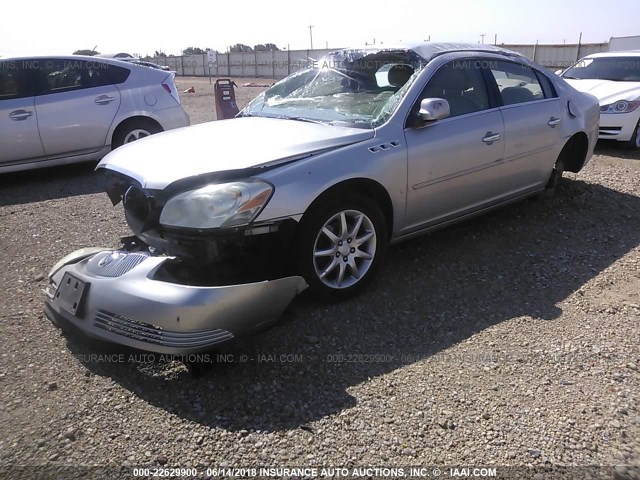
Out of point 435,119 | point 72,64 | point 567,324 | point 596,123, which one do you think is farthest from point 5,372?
point 596,123

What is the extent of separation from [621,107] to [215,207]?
7.54 meters

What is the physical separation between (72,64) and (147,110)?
1.09 meters

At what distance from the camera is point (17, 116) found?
21.4 ft

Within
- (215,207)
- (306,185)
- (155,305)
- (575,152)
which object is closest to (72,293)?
(155,305)

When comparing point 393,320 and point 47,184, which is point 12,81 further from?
point 393,320

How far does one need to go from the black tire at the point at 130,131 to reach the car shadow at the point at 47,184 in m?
0.59

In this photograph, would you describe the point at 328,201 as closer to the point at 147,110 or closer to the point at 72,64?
the point at 147,110

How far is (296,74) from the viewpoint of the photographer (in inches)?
192

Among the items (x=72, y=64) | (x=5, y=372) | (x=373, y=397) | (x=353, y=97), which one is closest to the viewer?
(x=373, y=397)

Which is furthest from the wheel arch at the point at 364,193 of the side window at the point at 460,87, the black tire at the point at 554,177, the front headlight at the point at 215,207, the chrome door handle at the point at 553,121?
the black tire at the point at 554,177

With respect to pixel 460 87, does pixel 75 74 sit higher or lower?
higher

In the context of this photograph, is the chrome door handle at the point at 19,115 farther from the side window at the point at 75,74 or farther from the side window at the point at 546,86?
the side window at the point at 546,86

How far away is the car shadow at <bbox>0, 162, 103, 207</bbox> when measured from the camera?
20.6 ft

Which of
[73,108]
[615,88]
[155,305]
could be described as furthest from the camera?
[615,88]
